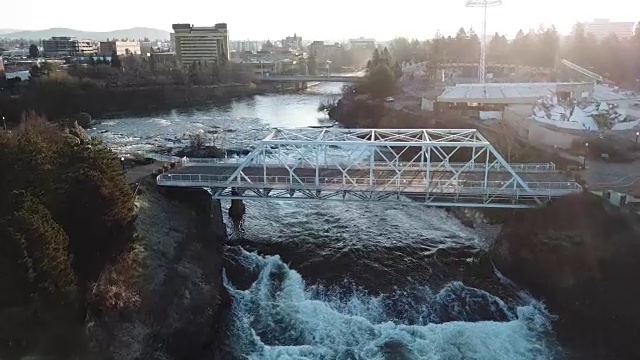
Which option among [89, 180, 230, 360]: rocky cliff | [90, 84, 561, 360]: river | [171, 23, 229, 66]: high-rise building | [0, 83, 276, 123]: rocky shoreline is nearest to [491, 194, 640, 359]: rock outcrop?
[90, 84, 561, 360]: river

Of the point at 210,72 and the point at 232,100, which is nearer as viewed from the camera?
the point at 232,100

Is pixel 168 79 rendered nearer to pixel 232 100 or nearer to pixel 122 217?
pixel 232 100

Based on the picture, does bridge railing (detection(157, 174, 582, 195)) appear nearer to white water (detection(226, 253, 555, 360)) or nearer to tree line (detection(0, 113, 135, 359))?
white water (detection(226, 253, 555, 360))

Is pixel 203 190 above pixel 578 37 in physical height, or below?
below

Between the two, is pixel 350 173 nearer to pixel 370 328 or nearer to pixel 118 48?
pixel 370 328

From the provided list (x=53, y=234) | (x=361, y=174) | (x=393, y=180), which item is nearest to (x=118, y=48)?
(x=361, y=174)

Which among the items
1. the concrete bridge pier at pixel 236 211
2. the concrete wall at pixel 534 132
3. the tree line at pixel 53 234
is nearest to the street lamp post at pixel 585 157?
the concrete wall at pixel 534 132

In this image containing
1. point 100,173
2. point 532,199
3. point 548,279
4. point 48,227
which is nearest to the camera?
point 48,227

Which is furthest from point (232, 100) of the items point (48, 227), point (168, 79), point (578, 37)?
point (48, 227)
